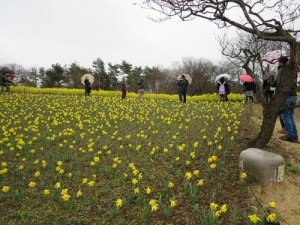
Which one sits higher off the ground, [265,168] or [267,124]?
[267,124]

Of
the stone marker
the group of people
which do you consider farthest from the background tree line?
the stone marker

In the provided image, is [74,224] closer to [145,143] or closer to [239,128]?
[145,143]

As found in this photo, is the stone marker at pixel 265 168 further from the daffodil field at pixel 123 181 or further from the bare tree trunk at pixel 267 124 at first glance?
the bare tree trunk at pixel 267 124

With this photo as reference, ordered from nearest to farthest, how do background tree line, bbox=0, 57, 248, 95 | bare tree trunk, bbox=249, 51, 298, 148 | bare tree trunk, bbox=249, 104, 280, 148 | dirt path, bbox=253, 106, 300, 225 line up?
dirt path, bbox=253, 106, 300, 225 < bare tree trunk, bbox=249, 51, 298, 148 < bare tree trunk, bbox=249, 104, 280, 148 < background tree line, bbox=0, 57, 248, 95

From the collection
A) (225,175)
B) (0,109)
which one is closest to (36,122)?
(0,109)

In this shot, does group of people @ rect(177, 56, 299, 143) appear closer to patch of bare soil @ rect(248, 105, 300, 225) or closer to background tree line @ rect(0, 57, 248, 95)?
patch of bare soil @ rect(248, 105, 300, 225)

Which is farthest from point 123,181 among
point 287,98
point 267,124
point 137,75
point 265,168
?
point 137,75

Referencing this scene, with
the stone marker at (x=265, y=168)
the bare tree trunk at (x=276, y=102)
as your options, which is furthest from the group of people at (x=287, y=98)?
the stone marker at (x=265, y=168)

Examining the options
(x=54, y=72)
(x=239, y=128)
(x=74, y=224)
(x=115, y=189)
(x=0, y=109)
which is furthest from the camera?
(x=54, y=72)

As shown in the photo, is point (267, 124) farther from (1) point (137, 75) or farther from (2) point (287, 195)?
(1) point (137, 75)

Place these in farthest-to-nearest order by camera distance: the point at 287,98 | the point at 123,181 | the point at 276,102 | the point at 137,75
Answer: the point at 137,75
the point at 287,98
the point at 276,102
the point at 123,181

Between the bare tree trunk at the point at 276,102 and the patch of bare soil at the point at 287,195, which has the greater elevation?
the bare tree trunk at the point at 276,102

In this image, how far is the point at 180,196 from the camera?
4.96 metres

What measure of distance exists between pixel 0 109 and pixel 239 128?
11173 mm
